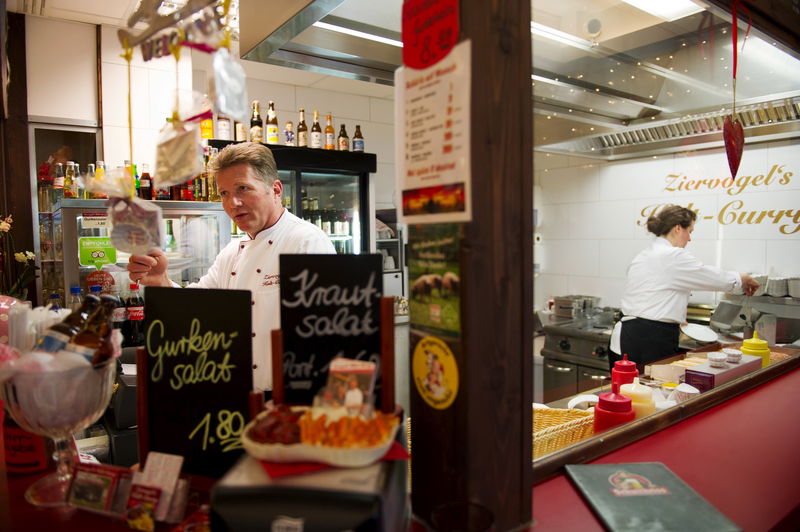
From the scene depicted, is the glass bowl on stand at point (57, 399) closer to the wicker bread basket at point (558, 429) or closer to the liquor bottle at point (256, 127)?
the wicker bread basket at point (558, 429)

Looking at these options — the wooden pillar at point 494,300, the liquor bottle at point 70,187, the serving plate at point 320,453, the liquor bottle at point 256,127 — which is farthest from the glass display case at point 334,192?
the serving plate at point 320,453

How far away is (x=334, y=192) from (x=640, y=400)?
417cm

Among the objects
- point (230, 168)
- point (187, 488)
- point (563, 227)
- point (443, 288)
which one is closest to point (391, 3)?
point (230, 168)

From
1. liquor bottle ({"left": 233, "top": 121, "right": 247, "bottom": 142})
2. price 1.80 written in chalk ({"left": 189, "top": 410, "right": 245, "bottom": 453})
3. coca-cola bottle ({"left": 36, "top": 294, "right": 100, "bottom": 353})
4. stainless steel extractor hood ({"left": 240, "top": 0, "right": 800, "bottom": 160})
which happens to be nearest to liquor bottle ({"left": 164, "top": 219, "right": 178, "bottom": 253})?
liquor bottle ({"left": 233, "top": 121, "right": 247, "bottom": 142})

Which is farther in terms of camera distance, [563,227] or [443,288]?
[563,227]

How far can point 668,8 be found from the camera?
237cm

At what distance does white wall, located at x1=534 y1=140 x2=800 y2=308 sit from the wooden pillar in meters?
3.27

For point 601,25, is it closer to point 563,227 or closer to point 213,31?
point 213,31

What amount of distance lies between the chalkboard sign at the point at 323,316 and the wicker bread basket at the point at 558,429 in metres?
0.62

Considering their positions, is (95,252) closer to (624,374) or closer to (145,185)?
(145,185)

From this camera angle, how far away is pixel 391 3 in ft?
5.62

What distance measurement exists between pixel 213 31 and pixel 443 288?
1.72 ft

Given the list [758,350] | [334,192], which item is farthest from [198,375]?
[334,192]

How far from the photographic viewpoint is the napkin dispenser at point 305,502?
656 mm
